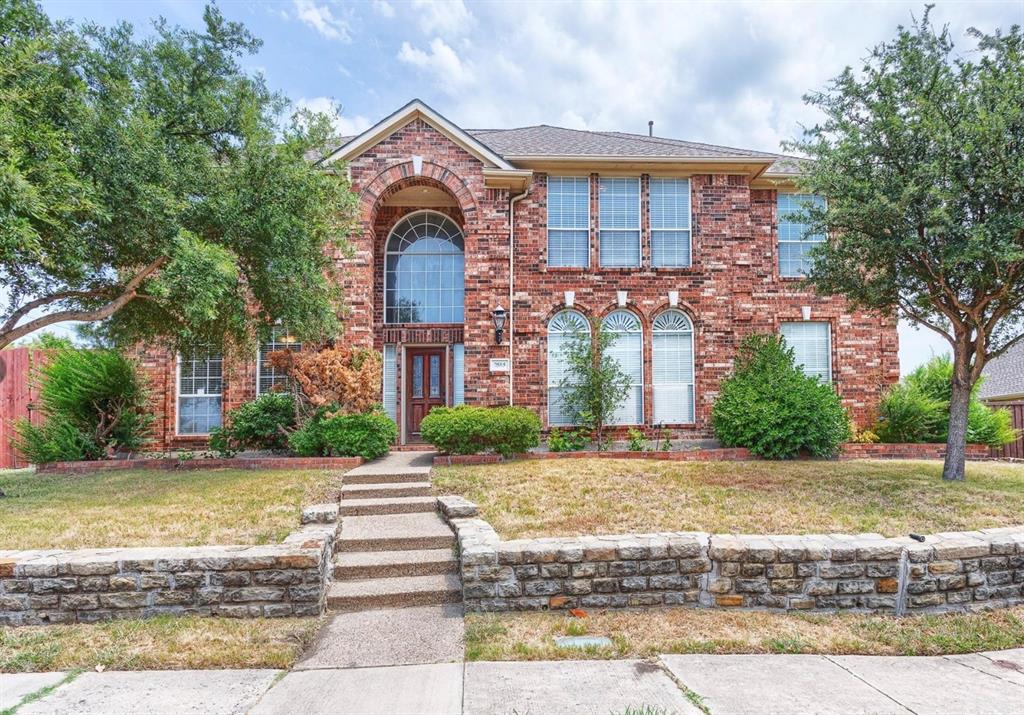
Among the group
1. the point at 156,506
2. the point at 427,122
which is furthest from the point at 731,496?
the point at 427,122

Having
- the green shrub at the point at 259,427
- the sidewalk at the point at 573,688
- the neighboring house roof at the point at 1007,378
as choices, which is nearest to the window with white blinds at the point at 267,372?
the green shrub at the point at 259,427

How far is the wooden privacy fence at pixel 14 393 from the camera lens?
12375mm

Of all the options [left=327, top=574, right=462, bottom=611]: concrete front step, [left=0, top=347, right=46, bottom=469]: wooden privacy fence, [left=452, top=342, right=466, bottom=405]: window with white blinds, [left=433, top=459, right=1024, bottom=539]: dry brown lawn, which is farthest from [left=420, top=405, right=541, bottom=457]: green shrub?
[left=0, top=347, right=46, bottom=469]: wooden privacy fence

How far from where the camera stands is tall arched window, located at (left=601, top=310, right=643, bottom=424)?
12.9 metres

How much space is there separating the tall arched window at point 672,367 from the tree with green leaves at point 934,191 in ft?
12.8

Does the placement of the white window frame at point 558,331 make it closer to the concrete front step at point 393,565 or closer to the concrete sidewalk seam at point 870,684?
the concrete front step at point 393,565

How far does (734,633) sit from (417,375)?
10.2 meters

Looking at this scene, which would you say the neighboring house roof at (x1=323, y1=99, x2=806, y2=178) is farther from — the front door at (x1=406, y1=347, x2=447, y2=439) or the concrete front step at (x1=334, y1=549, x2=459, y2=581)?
the concrete front step at (x1=334, y1=549, x2=459, y2=581)

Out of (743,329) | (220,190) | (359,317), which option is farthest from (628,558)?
(743,329)

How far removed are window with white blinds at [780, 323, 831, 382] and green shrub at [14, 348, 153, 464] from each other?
46.4 ft

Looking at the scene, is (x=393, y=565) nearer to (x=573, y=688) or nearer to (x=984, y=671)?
(x=573, y=688)

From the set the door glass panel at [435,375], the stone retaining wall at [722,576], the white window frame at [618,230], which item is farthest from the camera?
the door glass panel at [435,375]

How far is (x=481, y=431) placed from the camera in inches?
404

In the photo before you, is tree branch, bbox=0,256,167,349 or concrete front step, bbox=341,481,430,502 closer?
concrete front step, bbox=341,481,430,502
